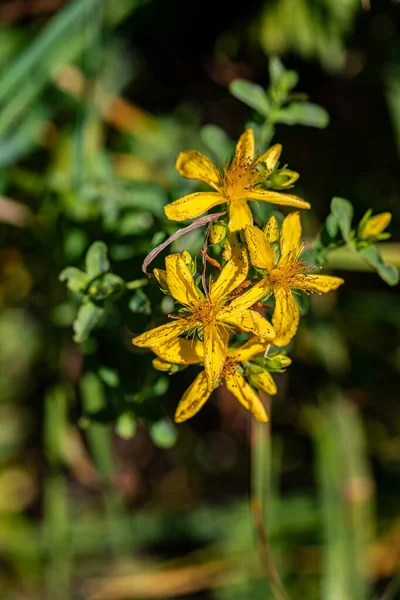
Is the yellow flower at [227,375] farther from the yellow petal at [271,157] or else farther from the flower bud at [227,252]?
the yellow petal at [271,157]

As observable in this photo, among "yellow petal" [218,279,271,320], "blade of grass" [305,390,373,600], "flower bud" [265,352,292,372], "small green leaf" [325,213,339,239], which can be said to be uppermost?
"yellow petal" [218,279,271,320]

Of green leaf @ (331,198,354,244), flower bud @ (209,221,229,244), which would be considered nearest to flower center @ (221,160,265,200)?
flower bud @ (209,221,229,244)

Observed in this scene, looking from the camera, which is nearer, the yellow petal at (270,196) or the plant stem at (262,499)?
the yellow petal at (270,196)

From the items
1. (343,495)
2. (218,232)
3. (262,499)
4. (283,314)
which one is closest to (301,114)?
(218,232)

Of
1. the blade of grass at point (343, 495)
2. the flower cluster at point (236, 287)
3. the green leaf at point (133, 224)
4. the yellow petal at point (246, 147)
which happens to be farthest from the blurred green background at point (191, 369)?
the flower cluster at point (236, 287)

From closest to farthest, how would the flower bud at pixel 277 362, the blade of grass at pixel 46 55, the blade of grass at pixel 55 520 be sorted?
the flower bud at pixel 277 362 → the blade of grass at pixel 46 55 → the blade of grass at pixel 55 520

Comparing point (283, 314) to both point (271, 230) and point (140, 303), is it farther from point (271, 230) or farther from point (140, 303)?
point (140, 303)

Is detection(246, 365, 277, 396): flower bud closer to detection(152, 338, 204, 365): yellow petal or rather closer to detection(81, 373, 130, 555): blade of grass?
detection(152, 338, 204, 365): yellow petal

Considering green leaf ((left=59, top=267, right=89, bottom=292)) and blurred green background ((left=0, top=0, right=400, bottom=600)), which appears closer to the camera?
green leaf ((left=59, top=267, right=89, bottom=292))

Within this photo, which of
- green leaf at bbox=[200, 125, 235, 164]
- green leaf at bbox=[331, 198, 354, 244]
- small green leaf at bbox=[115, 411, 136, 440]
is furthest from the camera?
green leaf at bbox=[200, 125, 235, 164]
